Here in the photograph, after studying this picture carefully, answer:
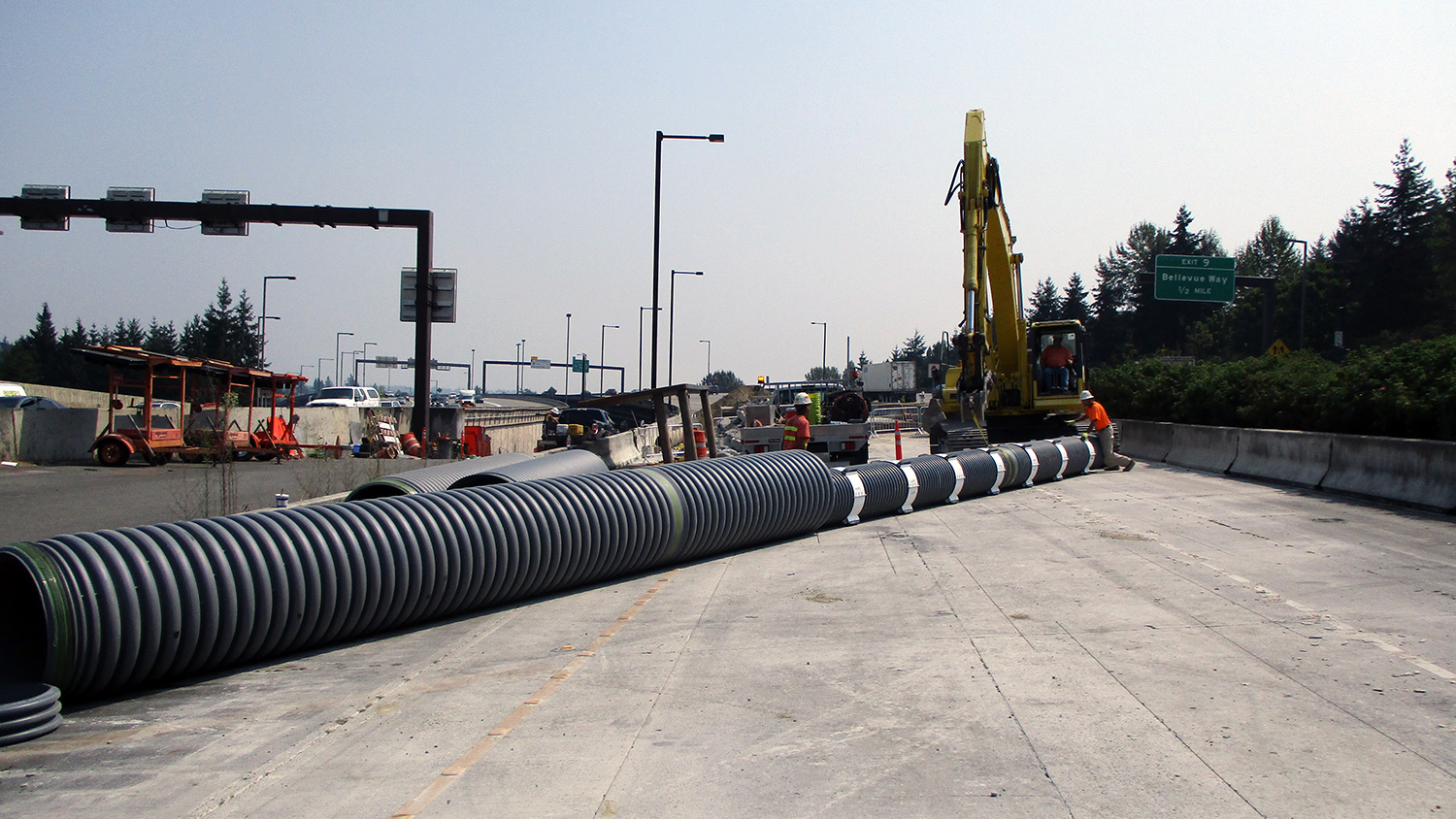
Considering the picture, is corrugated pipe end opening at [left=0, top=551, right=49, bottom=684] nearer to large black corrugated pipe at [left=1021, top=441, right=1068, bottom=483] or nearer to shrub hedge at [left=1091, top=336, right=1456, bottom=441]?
large black corrugated pipe at [left=1021, top=441, right=1068, bottom=483]

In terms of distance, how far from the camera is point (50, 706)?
5789mm

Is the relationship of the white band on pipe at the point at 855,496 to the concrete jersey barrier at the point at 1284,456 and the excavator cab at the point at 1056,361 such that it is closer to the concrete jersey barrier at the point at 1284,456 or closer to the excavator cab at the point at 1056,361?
the concrete jersey barrier at the point at 1284,456

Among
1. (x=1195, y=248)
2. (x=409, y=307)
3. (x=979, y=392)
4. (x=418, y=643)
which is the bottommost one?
(x=418, y=643)

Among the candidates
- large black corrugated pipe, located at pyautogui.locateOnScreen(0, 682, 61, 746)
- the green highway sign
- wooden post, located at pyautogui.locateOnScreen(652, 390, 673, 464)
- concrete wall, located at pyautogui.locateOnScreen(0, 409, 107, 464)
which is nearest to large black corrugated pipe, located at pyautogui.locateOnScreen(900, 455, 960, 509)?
wooden post, located at pyautogui.locateOnScreen(652, 390, 673, 464)

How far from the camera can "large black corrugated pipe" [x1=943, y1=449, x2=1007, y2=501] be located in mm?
16266

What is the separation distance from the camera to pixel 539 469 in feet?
44.1

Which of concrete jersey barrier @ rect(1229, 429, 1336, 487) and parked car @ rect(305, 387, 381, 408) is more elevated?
parked car @ rect(305, 387, 381, 408)

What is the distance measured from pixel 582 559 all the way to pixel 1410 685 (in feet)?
21.7

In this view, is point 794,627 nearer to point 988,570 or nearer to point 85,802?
point 988,570

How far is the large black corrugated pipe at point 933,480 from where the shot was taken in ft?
49.9

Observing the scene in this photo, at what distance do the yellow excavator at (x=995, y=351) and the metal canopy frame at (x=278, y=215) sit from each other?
1384 cm

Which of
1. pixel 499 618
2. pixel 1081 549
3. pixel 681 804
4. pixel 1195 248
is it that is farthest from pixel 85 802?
pixel 1195 248

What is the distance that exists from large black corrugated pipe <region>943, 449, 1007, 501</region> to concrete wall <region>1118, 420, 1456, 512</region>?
5.24 metres

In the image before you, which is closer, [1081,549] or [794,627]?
[794,627]
